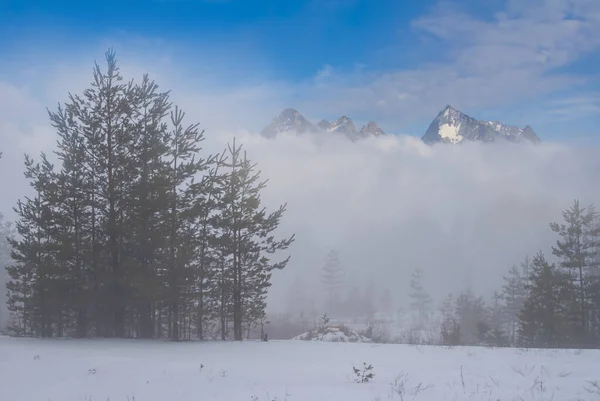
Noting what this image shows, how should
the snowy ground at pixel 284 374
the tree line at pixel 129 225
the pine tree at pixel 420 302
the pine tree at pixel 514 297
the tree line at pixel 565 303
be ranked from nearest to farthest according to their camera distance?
1. the snowy ground at pixel 284 374
2. the tree line at pixel 129 225
3. the tree line at pixel 565 303
4. the pine tree at pixel 514 297
5. the pine tree at pixel 420 302

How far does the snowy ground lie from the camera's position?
7816 mm

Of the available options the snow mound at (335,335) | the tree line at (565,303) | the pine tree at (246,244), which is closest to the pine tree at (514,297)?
the tree line at (565,303)

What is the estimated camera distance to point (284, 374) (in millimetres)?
10188

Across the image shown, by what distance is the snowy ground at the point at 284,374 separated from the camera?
7816 mm

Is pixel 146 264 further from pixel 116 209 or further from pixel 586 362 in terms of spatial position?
pixel 586 362

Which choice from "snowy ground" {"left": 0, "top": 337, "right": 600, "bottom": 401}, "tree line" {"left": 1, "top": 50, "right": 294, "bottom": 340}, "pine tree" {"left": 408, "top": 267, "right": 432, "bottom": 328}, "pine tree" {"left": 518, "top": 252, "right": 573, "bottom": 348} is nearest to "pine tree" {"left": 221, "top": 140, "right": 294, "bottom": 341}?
"tree line" {"left": 1, "top": 50, "right": 294, "bottom": 340}

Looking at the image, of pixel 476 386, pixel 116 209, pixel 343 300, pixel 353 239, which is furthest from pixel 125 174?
pixel 353 239

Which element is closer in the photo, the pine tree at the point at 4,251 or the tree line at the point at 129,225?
the tree line at the point at 129,225

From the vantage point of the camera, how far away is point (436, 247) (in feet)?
423

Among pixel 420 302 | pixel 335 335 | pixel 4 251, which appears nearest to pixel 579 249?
pixel 335 335

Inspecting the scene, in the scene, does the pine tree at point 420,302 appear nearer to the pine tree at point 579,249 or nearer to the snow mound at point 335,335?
the pine tree at point 579,249

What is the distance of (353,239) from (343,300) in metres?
45.2

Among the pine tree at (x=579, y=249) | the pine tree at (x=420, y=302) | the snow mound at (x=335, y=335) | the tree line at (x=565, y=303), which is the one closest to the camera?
the snow mound at (x=335, y=335)

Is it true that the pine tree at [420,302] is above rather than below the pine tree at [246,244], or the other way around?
below
